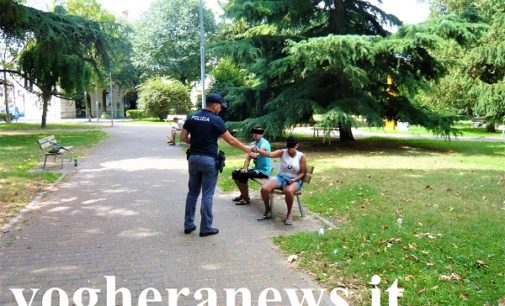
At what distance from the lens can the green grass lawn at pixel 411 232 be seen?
476cm

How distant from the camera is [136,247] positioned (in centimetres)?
595

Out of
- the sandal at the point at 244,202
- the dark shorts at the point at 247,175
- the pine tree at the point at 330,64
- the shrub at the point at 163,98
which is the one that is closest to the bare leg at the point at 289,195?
the dark shorts at the point at 247,175

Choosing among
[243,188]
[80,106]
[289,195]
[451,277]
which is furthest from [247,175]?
[80,106]

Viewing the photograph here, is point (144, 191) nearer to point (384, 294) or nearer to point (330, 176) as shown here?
point (330, 176)

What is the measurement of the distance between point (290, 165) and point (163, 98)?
3855 centimetres

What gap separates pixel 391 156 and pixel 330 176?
5.26 metres

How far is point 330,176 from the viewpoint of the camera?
11.4 m

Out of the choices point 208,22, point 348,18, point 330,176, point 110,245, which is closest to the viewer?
point 110,245

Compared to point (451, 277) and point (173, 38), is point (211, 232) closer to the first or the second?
point (451, 277)

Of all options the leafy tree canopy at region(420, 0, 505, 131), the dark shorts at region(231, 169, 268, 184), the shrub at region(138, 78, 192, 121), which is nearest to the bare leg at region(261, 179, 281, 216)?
the dark shorts at region(231, 169, 268, 184)

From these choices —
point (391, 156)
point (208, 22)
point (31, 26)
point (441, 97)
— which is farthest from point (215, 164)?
point (208, 22)

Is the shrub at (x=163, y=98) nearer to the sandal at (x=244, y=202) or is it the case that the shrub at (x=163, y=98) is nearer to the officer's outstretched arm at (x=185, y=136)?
the sandal at (x=244, y=202)

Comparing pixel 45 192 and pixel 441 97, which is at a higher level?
pixel 441 97

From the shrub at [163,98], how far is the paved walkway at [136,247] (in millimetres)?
35585
